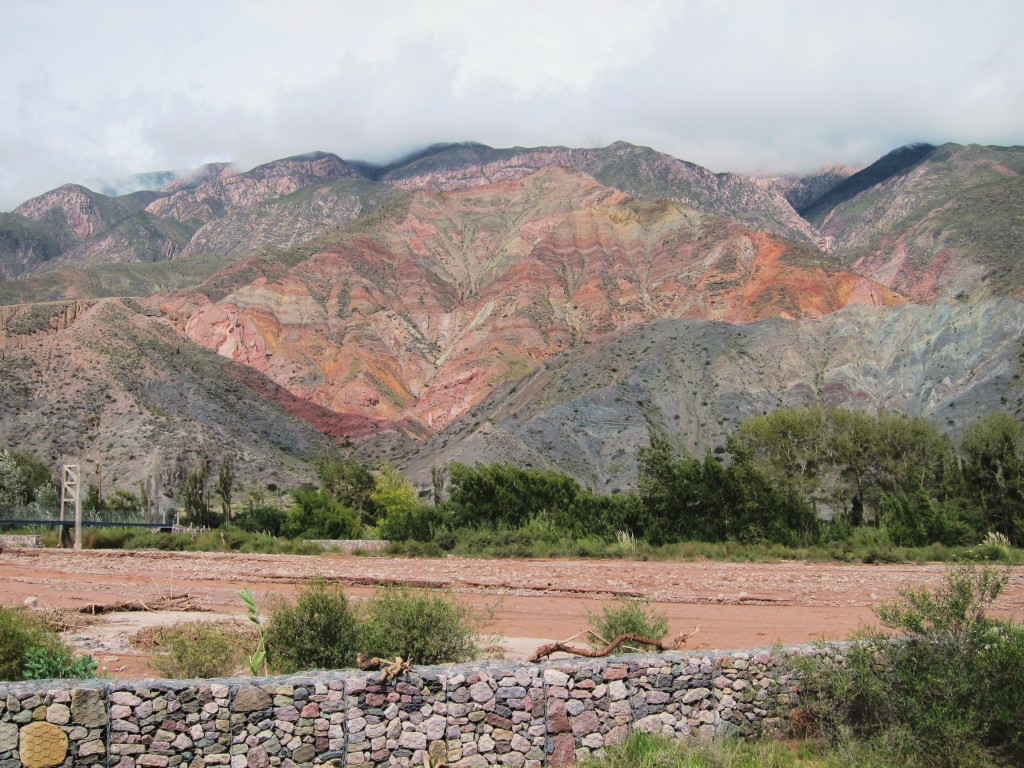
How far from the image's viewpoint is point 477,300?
429 ft

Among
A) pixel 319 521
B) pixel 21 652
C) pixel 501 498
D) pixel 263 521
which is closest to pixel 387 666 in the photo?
pixel 21 652

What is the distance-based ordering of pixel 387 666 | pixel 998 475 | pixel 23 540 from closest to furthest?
pixel 387 666, pixel 998 475, pixel 23 540

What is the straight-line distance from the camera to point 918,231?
520 ft

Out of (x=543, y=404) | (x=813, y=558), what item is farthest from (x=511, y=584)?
(x=543, y=404)

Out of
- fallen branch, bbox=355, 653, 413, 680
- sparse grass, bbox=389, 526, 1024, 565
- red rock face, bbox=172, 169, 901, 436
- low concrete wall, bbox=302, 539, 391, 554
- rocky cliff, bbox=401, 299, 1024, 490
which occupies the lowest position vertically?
low concrete wall, bbox=302, 539, 391, 554

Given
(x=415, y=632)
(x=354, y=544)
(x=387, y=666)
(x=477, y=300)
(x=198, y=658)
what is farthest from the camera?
(x=477, y=300)

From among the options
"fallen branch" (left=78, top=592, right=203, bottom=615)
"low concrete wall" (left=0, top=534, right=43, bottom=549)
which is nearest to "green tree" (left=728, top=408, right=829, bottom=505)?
"fallen branch" (left=78, top=592, right=203, bottom=615)

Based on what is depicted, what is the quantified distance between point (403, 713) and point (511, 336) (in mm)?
105367

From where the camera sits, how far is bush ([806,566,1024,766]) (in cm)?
969

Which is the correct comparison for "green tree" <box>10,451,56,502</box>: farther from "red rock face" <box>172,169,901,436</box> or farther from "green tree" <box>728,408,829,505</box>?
"green tree" <box>728,408,829,505</box>

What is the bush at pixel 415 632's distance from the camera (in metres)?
11.8

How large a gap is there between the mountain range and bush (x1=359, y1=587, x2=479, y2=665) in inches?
2025

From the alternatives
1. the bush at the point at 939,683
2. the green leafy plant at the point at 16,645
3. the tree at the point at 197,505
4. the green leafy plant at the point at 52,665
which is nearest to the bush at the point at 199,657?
the green leafy plant at the point at 52,665

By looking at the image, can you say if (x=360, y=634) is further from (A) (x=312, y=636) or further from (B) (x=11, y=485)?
(B) (x=11, y=485)
